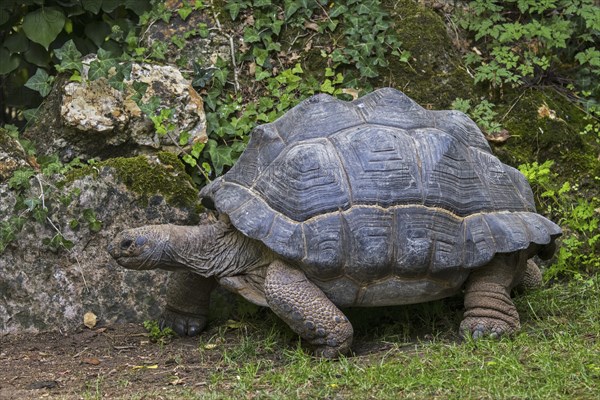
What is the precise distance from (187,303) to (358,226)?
4.94 feet

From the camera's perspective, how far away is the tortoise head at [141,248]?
620 centimetres

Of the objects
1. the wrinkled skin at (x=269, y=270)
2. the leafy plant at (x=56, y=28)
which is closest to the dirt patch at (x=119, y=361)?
the wrinkled skin at (x=269, y=270)

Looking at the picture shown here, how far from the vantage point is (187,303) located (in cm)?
665

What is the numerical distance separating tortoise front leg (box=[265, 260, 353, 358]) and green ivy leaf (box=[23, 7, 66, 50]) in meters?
3.73

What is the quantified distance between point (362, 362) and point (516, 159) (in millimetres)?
2834

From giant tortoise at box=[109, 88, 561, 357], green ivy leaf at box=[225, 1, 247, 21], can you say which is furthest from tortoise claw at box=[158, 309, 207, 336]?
green ivy leaf at box=[225, 1, 247, 21]

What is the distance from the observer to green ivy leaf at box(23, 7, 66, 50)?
8430 mm

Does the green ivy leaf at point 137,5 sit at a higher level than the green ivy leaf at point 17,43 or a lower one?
higher

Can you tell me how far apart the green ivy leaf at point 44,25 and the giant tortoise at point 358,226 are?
113 inches

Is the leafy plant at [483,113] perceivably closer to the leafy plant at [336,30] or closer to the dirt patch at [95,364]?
the leafy plant at [336,30]

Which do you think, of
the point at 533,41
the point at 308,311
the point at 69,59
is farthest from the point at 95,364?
the point at 533,41

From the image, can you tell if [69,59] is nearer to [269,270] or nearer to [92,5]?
[92,5]

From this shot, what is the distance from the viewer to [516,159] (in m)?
7.83

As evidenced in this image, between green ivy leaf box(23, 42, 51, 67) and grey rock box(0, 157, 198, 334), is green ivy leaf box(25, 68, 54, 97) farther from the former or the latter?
grey rock box(0, 157, 198, 334)
